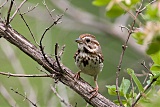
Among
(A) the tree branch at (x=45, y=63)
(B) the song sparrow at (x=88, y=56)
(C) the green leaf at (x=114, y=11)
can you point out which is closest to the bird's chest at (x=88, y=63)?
(B) the song sparrow at (x=88, y=56)

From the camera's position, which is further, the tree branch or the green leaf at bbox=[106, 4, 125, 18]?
the tree branch

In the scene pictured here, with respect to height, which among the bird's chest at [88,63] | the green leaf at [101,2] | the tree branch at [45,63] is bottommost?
the green leaf at [101,2]

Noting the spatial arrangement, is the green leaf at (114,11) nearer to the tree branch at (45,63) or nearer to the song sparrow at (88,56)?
the tree branch at (45,63)

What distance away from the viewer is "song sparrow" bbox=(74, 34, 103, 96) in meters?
3.78

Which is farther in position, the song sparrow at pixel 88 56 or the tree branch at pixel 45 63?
the song sparrow at pixel 88 56

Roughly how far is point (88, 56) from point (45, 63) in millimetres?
890

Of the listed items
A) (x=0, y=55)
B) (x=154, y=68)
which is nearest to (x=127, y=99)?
(x=154, y=68)

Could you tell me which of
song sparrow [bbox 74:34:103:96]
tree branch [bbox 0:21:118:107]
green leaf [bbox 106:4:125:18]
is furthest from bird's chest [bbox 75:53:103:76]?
green leaf [bbox 106:4:125:18]

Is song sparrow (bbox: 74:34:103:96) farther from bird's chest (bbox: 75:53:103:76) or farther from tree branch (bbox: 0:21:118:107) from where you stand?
tree branch (bbox: 0:21:118:107)

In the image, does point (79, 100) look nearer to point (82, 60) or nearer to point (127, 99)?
point (82, 60)

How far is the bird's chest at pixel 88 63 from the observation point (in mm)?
3773

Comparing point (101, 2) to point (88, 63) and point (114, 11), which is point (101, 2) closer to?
point (114, 11)

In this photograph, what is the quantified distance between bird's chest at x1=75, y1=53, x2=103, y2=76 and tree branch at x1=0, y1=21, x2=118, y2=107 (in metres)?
0.63

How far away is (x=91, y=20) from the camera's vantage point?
26.6ft
